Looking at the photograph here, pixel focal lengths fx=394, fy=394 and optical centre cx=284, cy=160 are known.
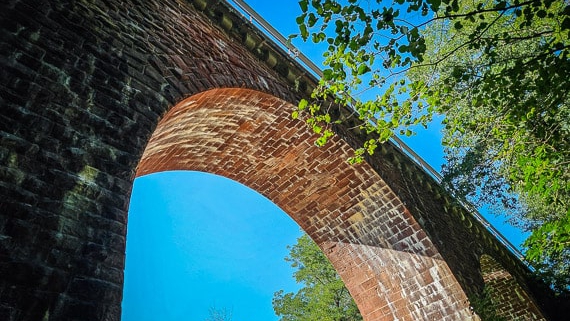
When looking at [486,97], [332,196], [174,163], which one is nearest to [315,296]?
[332,196]

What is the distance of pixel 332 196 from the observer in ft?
27.9

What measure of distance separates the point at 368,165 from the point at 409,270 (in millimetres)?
2516

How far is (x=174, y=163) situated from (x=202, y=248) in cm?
18764

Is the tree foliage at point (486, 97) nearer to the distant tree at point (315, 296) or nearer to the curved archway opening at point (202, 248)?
the distant tree at point (315, 296)

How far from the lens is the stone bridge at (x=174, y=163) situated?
9.02 ft

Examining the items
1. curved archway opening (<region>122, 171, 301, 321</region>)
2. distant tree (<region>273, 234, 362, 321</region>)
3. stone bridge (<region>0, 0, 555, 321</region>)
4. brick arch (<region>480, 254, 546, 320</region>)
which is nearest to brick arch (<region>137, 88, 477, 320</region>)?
stone bridge (<region>0, 0, 555, 321</region>)

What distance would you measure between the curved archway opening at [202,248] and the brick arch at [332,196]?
156 meters

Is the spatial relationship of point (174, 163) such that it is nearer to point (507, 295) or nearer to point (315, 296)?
point (507, 295)

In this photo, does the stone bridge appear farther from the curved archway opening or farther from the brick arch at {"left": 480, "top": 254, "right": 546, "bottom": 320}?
the curved archway opening

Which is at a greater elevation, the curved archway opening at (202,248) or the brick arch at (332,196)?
the curved archway opening at (202,248)

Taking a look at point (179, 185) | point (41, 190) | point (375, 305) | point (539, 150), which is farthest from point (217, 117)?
point (179, 185)

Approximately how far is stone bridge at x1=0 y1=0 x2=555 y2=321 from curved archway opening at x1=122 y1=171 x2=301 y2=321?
513 ft

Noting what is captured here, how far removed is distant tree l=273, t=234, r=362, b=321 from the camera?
50.3ft

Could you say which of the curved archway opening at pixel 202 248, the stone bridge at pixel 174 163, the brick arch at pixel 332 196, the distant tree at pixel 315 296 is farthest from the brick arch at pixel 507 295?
the curved archway opening at pixel 202 248
